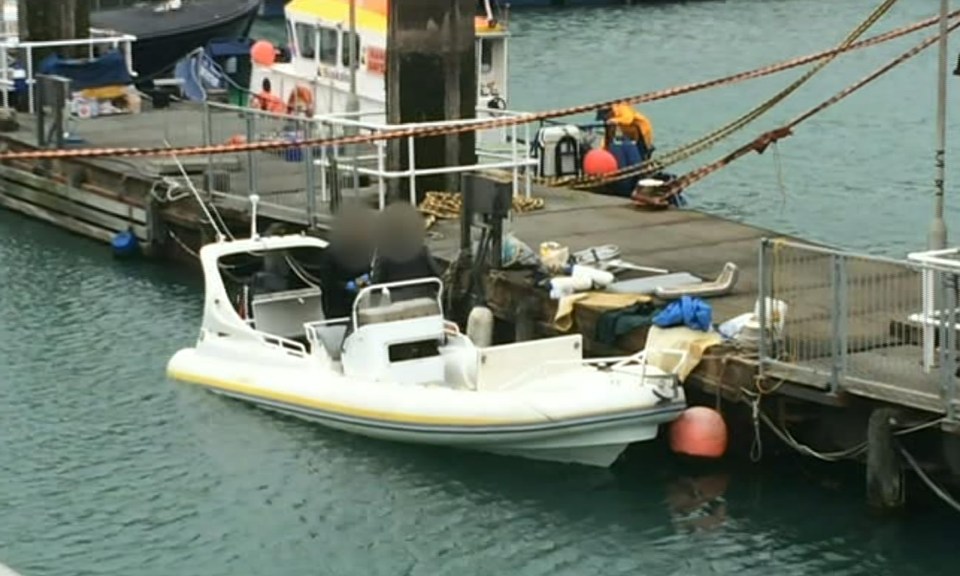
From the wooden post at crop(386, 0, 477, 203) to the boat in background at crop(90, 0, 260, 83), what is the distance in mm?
17022

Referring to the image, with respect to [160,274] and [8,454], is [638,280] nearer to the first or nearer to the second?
[8,454]

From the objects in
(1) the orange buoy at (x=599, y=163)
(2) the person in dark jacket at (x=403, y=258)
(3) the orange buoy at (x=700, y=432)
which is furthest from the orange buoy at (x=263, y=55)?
(3) the orange buoy at (x=700, y=432)

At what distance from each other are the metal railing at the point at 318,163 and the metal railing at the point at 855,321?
6.48 metres

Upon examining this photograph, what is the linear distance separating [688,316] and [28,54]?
57.5 ft

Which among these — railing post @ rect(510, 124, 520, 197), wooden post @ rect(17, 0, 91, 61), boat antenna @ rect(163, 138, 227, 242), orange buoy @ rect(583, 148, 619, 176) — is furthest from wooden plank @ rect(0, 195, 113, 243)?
railing post @ rect(510, 124, 520, 197)

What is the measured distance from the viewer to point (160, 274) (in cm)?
2656

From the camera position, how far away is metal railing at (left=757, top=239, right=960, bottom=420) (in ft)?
51.3

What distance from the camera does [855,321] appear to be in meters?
16.8

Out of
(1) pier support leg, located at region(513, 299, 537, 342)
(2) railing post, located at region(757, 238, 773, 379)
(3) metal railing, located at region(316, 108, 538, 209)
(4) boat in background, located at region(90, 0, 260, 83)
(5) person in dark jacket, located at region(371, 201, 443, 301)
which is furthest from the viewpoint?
(4) boat in background, located at region(90, 0, 260, 83)

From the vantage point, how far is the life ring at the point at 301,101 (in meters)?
29.4

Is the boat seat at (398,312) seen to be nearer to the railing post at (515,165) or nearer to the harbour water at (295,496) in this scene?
the harbour water at (295,496)

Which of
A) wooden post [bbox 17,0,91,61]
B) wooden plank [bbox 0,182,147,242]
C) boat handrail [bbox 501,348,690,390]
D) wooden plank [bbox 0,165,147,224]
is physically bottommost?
wooden plank [bbox 0,182,147,242]

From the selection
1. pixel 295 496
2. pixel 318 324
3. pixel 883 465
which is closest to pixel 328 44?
pixel 318 324

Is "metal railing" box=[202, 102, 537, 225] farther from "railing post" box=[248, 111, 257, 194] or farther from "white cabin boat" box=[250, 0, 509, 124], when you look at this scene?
"white cabin boat" box=[250, 0, 509, 124]
